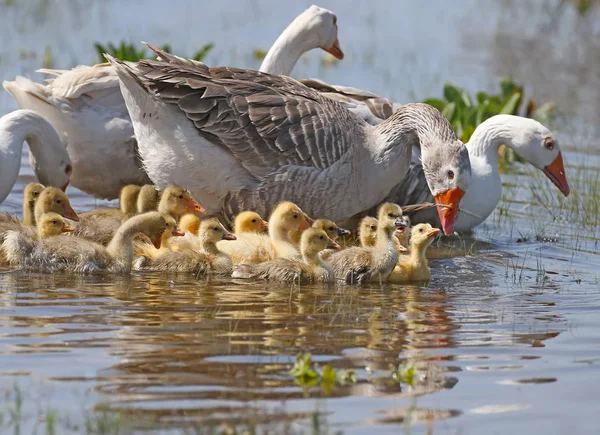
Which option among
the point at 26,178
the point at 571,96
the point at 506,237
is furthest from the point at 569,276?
the point at 571,96

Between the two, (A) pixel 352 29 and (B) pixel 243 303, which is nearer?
(B) pixel 243 303

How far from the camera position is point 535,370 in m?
6.29

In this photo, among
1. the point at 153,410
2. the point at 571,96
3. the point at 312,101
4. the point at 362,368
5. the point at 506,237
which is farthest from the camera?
the point at 571,96

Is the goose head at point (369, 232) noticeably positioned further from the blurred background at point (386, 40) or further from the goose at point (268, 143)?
the blurred background at point (386, 40)

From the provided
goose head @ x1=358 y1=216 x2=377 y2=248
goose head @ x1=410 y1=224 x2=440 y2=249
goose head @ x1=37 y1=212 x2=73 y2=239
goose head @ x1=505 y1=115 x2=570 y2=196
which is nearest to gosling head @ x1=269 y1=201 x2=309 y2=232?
goose head @ x1=358 y1=216 x2=377 y2=248

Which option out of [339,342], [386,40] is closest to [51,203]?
[339,342]

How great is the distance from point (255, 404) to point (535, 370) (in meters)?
1.71

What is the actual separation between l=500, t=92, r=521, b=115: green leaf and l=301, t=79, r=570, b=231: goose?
3118 mm

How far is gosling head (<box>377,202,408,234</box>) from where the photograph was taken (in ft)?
29.3

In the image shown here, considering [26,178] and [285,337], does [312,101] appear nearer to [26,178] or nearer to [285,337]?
[285,337]

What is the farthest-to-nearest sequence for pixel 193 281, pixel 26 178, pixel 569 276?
pixel 26 178 < pixel 569 276 < pixel 193 281

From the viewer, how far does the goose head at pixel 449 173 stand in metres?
9.47

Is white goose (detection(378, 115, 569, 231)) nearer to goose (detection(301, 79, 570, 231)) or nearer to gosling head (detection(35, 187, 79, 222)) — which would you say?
goose (detection(301, 79, 570, 231))

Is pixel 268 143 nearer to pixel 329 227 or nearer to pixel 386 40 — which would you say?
pixel 329 227
